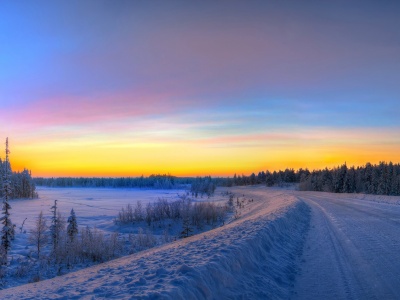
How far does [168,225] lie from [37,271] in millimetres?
Result: 18603

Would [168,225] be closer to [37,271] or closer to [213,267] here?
[37,271]

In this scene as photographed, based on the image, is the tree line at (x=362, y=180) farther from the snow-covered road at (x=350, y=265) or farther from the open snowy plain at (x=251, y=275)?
the open snowy plain at (x=251, y=275)

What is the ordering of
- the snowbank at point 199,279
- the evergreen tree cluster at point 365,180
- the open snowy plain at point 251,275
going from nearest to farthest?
the snowbank at point 199,279
the open snowy plain at point 251,275
the evergreen tree cluster at point 365,180

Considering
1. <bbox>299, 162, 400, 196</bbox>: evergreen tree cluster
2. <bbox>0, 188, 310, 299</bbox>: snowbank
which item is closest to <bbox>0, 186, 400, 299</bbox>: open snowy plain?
<bbox>0, 188, 310, 299</bbox>: snowbank

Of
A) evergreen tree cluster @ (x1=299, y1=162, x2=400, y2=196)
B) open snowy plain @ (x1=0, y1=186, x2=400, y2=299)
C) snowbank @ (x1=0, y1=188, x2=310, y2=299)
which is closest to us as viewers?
snowbank @ (x1=0, y1=188, x2=310, y2=299)

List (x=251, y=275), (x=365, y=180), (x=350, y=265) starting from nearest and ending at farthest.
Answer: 1. (x=251, y=275)
2. (x=350, y=265)
3. (x=365, y=180)

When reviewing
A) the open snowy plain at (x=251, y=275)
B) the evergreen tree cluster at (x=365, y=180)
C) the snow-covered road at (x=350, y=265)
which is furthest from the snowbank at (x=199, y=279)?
the evergreen tree cluster at (x=365, y=180)

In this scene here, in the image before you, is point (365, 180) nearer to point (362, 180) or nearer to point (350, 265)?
point (362, 180)

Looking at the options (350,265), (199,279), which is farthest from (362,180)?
(199,279)

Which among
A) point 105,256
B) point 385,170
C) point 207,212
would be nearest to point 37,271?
point 105,256

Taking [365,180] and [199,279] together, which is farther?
[365,180]

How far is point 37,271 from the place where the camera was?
55.6ft

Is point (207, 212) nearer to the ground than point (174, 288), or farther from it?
nearer to the ground

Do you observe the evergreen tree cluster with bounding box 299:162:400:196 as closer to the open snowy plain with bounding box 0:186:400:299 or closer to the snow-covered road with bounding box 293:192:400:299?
the snow-covered road with bounding box 293:192:400:299
